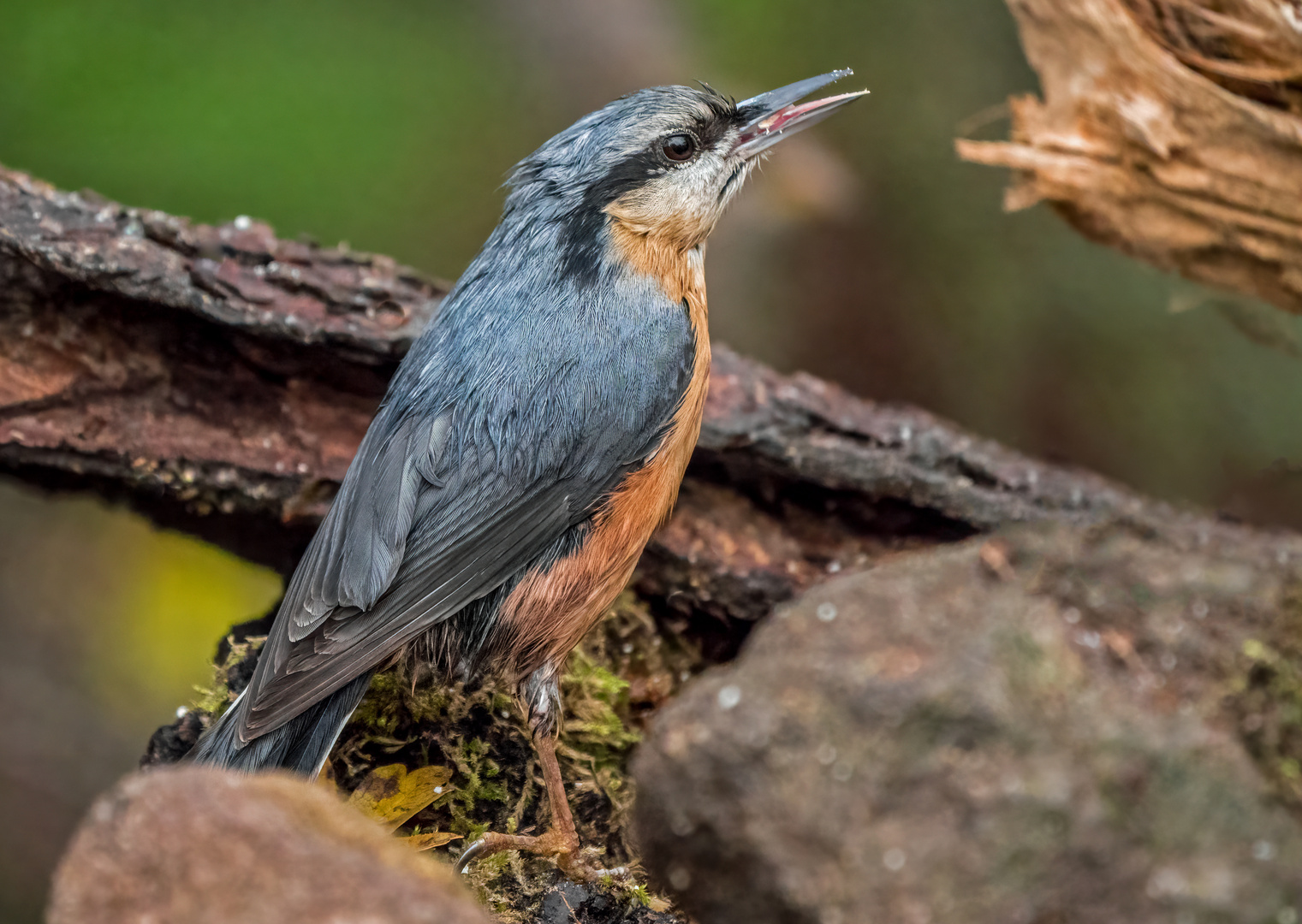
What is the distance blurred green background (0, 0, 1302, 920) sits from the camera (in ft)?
15.3

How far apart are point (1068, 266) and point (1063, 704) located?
395 centimetres

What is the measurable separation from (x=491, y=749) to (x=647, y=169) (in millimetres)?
1636

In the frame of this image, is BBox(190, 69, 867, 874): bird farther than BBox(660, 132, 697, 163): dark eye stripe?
No

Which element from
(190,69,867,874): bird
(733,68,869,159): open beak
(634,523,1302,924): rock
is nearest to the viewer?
(634,523,1302,924): rock

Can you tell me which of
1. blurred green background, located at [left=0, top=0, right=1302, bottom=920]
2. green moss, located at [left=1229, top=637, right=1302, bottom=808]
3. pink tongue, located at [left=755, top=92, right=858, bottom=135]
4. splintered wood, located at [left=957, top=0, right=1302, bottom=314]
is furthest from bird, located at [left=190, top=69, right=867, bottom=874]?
blurred green background, located at [left=0, top=0, right=1302, bottom=920]

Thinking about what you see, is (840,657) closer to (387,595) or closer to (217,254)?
(387,595)

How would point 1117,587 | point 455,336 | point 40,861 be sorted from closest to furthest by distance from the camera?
point 1117,587 < point 455,336 < point 40,861

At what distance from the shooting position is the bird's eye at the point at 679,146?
3113 millimetres

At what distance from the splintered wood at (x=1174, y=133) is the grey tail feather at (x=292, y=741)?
2.38 metres

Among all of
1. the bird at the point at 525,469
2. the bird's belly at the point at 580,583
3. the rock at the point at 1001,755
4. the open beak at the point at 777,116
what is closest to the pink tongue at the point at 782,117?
the open beak at the point at 777,116

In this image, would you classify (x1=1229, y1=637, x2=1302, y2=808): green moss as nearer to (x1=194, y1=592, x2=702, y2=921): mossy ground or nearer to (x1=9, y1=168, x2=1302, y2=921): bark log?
(x1=194, y1=592, x2=702, y2=921): mossy ground

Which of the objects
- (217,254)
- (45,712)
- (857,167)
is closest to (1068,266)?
(857,167)

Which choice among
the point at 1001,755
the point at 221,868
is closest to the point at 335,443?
the point at 221,868

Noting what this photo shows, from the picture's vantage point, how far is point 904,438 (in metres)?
3.45
